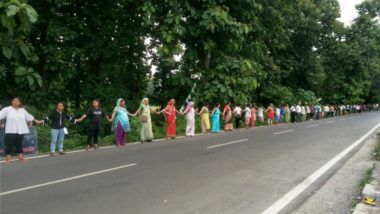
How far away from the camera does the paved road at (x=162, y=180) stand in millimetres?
6668

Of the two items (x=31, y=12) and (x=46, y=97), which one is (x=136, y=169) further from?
(x=46, y=97)

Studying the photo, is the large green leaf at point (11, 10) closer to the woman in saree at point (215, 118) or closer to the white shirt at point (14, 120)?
the white shirt at point (14, 120)

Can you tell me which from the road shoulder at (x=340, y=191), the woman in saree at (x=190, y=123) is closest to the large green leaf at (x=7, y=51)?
the road shoulder at (x=340, y=191)

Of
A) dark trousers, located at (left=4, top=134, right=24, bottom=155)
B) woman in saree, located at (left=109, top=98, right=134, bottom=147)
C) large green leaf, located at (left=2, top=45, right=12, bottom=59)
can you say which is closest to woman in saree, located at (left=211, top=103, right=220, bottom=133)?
woman in saree, located at (left=109, top=98, right=134, bottom=147)

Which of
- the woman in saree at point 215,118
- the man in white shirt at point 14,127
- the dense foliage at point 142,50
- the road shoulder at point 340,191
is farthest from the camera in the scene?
the woman in saree at point 215,118

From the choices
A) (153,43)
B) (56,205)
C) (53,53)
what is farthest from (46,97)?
(56,205)

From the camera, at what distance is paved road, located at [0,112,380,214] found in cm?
667

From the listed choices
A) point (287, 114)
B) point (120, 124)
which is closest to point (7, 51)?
point (120, 124)

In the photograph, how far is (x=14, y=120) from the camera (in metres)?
11.7

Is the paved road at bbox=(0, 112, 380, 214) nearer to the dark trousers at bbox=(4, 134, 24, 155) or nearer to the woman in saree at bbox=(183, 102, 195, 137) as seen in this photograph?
the dark trousers at bbox=(4, 134, 24, 155)

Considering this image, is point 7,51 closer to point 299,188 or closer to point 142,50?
point 299,188

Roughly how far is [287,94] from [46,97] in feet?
81.1

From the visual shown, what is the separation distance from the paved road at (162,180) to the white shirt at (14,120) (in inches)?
37.5

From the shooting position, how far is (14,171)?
9828 mm
